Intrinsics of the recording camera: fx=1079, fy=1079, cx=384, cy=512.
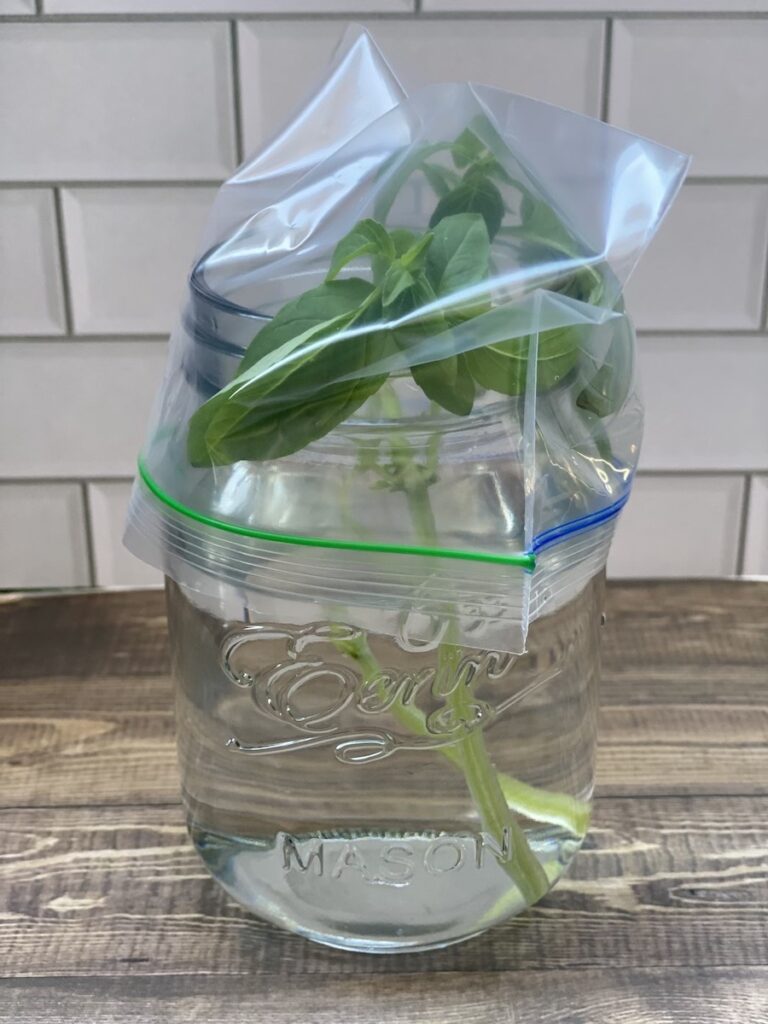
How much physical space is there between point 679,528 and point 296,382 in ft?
1.45

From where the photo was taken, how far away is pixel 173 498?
1.31ft

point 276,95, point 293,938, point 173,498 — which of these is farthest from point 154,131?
point 293,938

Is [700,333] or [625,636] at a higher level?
[700,333]

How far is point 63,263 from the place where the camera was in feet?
2.12

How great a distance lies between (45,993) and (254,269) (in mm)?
296

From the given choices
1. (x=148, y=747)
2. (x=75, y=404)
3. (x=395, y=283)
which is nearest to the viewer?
(x=395, y=283)

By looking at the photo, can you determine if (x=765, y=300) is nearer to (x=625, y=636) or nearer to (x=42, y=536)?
(x=625, y=636)

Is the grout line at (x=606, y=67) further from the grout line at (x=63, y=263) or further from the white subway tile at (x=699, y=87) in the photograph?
the grout line at (x=63, y=263)

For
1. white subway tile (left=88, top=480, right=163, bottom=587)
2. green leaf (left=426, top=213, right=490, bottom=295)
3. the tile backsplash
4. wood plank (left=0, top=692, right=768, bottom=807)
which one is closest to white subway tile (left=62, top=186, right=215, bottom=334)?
the tile backsplash

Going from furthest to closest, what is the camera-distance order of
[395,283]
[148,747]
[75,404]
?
1. [75,404]
2. [148,747]
3. [395,283]

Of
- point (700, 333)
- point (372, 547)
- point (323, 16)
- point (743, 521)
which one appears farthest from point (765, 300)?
point (372, 547)

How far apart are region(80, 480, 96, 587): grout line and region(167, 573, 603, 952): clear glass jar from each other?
0.89 ft

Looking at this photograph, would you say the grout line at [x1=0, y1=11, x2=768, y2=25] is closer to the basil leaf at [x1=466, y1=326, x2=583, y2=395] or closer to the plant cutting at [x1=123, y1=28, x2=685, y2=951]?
the plant cutting at [x1=123, y1=28, x2=685, y2=951]

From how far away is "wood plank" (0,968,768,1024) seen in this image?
409 mm
